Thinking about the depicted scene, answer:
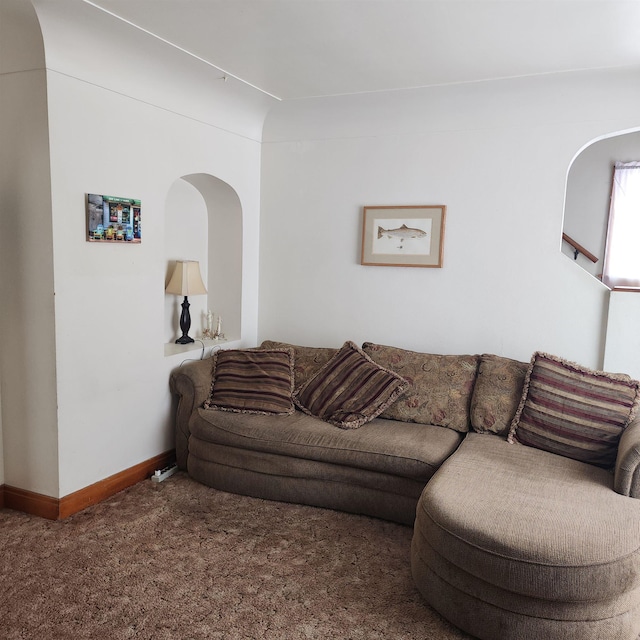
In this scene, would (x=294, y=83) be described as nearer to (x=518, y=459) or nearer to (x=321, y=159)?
(x=321, y=159)

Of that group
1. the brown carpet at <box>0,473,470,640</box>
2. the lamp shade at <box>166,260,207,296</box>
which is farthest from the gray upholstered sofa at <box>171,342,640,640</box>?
the lamp shade at <box>166,260,207,296</box>

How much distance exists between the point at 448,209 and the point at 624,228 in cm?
239

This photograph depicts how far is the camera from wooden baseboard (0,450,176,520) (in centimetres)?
293

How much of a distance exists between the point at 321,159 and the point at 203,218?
0.98 metres

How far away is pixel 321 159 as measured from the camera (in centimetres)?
407

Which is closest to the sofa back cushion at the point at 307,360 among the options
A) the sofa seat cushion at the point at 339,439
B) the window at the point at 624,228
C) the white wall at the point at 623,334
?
the sofa seat cushion at the point at 339,439

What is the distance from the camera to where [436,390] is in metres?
3.39

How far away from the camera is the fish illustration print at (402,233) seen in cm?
383

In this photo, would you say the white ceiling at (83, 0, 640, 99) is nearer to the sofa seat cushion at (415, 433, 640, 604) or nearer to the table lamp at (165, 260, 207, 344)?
the table lamp at (165, 260, 207, 344)

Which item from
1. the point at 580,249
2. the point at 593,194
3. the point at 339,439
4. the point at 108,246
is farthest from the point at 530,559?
the point at 593,194

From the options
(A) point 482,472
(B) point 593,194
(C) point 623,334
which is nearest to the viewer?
(A) point 482,472

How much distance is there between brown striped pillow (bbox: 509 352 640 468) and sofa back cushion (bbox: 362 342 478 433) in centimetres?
34

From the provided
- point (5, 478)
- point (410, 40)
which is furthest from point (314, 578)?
point (410, 40)

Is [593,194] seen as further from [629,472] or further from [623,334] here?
[629,472]
